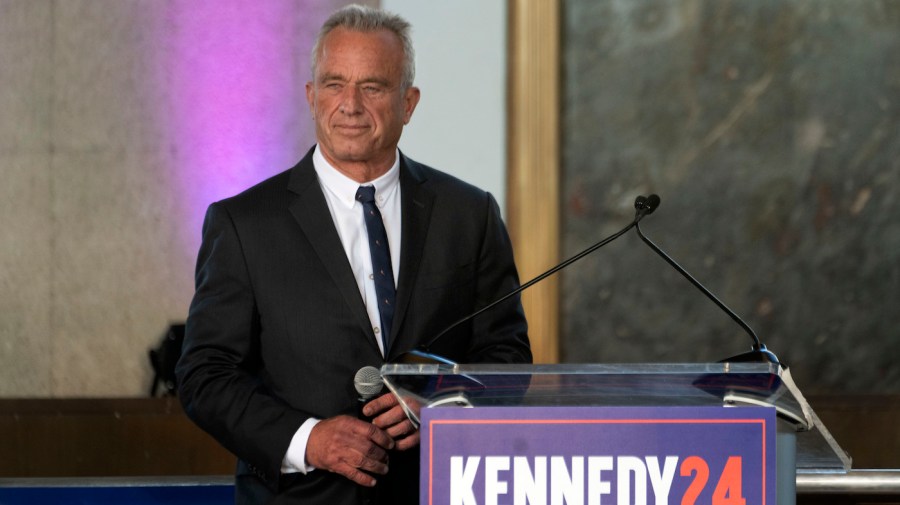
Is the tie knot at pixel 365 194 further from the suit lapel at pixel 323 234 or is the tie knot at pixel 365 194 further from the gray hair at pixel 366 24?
the gray hair at pixel 366 24

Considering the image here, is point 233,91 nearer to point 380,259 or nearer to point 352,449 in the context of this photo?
point 380,259

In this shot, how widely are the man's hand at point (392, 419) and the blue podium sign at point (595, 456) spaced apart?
404mm

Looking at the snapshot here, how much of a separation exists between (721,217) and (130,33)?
2020 mm

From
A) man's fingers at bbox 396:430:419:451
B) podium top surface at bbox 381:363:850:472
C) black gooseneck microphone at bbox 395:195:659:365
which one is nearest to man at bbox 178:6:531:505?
man's fingers at bbox 396:430:419:451

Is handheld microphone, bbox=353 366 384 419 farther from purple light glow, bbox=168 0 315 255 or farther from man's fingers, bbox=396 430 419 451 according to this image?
purple light glow, bbox=168 0 315 255

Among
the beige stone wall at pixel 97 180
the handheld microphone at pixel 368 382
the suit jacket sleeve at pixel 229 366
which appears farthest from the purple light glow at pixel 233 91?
the handheld microphone at pixel 368 382

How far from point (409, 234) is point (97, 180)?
215 cm

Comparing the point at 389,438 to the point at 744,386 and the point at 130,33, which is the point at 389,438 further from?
the point at 130,33

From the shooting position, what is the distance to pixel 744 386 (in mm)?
1429

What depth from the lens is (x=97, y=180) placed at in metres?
3.90

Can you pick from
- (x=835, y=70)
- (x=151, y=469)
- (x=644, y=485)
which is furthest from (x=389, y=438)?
(x=835, y=70)

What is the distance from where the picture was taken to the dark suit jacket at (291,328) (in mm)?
1856

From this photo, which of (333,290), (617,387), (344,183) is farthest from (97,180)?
(617,387)

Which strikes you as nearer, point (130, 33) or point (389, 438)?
point (389, 438)
